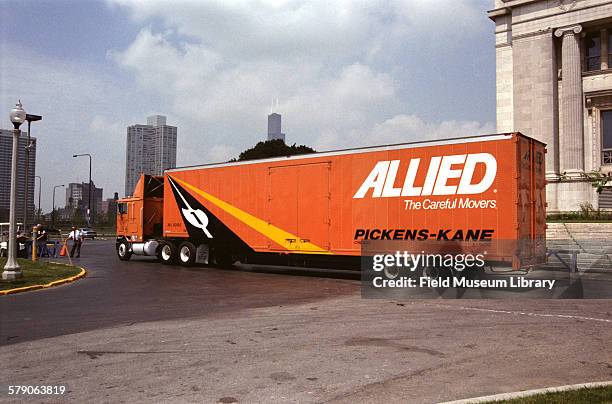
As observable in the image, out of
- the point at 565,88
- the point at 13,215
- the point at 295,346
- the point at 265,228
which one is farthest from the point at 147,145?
the point at 295,346

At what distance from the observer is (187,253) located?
2109 centimetres

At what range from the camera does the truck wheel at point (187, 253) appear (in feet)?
68.4

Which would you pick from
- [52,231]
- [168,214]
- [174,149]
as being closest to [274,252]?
[168,214]

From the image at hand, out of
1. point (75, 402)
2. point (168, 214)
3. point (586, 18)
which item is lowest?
point (75, 402)

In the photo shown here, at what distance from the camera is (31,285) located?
1327 centimetres

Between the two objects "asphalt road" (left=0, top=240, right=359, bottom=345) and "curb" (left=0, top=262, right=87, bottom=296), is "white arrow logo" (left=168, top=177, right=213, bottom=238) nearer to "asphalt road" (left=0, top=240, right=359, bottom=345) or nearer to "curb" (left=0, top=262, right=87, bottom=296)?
"asphalt road" (left=0, top=240, right=359, bottom=345)

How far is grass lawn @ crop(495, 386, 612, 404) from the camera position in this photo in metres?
4.64

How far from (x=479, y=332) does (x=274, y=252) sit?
1046 cm

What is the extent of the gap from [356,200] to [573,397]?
11116 mm

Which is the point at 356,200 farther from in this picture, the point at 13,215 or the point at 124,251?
the point at 124,251

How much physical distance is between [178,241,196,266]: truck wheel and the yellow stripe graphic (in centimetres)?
227

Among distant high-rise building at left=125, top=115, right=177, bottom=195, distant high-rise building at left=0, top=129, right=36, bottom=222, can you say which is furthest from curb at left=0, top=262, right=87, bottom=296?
distant high-rise building at left=125, top=115, right=177, bottom=195

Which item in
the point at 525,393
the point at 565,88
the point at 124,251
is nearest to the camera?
the point at 525,393

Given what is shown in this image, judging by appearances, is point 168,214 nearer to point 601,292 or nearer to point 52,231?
point 601,292
